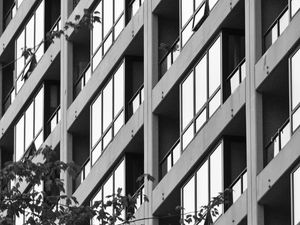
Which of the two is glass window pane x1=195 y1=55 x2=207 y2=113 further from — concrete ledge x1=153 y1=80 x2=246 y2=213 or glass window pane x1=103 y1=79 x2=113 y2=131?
glass window pane x1=103 y1=79 x2=113 y2=131

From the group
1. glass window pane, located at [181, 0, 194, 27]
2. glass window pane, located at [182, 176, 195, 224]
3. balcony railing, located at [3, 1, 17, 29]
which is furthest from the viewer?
balcony railing, located at [3, 1, 17, 29]

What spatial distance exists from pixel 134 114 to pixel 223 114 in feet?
19.0

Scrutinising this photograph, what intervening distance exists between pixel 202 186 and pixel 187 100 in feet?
8.83

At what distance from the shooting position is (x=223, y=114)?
41812 millimetres

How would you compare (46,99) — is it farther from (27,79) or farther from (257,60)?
(257,60)

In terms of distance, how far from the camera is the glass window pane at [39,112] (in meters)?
55.2

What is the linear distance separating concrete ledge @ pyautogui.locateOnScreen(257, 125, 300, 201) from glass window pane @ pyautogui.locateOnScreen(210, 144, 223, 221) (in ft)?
8.21

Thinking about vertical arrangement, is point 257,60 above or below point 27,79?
below

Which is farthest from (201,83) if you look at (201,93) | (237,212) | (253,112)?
(237,212)

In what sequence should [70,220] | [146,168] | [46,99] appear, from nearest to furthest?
[70,220] → [146,168] → [46,99]

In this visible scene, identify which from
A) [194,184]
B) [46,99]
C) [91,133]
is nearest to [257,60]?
[194,184]

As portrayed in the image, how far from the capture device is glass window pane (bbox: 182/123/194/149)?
144 feet

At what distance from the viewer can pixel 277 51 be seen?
39469 mm

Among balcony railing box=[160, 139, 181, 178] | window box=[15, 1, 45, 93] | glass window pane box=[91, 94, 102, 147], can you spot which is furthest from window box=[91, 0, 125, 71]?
balcony railing box=[160, 139, 181, 178]
